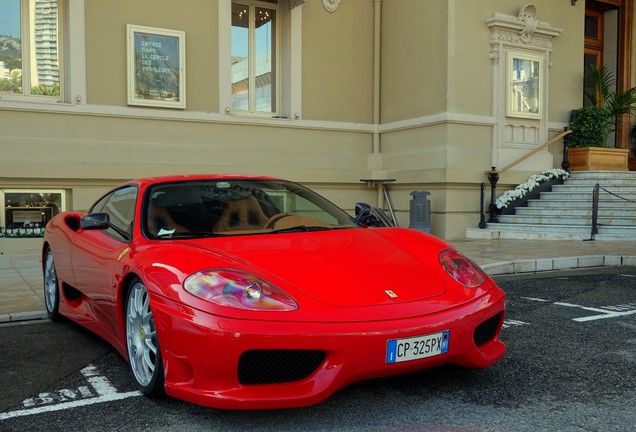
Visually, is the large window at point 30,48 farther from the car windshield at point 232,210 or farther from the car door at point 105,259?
the car windshield at point 232,210

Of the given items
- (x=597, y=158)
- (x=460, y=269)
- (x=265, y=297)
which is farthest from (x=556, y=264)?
(x=265, y=297)

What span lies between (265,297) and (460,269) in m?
1.22

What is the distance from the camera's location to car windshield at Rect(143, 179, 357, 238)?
389cm

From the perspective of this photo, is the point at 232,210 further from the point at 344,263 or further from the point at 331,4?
the point at 331,4

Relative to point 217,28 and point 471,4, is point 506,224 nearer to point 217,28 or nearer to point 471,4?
point 471,4

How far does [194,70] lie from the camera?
11945mm

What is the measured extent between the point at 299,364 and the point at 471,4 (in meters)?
11.2

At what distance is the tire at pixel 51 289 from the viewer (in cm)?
523

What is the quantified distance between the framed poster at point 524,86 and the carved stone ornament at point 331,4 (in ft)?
12.0

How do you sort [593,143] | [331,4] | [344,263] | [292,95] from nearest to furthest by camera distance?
[344,263] < [292,95] < [331,4] < [593,143]

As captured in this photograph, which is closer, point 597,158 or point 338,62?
point 338,62

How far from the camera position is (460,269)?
359 cm

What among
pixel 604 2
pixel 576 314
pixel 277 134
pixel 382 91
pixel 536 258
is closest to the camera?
pixel 576 314

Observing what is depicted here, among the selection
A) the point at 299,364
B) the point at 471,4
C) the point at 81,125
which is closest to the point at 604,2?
the point at 471,4
